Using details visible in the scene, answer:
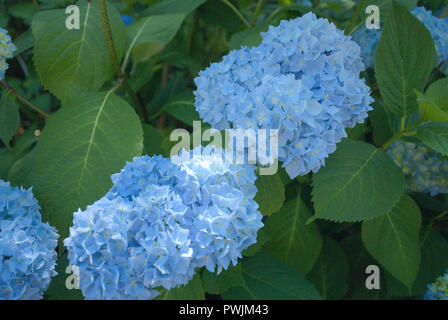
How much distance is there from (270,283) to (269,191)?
316 millimetres

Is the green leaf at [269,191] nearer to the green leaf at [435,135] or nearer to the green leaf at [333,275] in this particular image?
the green leaf at [435,135]

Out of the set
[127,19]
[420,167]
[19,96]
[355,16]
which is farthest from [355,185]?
[127,19]

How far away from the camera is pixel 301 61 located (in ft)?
3.55

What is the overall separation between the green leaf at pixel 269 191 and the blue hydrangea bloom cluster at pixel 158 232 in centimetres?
18

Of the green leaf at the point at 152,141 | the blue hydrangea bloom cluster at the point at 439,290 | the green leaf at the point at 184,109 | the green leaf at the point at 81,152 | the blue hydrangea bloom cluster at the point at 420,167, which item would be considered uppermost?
the green leaf at the point at 81,152

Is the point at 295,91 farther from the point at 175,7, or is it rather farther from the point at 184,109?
the point at 175,7

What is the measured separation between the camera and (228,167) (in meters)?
0.95

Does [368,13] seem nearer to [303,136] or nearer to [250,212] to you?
[303,136]

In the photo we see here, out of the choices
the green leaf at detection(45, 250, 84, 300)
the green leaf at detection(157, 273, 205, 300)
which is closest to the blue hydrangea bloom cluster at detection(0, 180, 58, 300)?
the green leaf at detection(45, 250, 84, 300)

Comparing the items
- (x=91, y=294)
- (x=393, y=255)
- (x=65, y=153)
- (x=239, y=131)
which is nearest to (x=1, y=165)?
(x=65, y=153)

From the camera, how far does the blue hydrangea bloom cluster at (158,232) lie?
84 cm

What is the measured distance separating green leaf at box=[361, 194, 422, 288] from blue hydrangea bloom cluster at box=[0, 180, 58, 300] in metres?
0.88

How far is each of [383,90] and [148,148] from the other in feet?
2.38

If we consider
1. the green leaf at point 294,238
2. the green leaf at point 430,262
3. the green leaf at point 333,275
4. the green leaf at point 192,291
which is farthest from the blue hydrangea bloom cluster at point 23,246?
the green leaf at point 430,262
